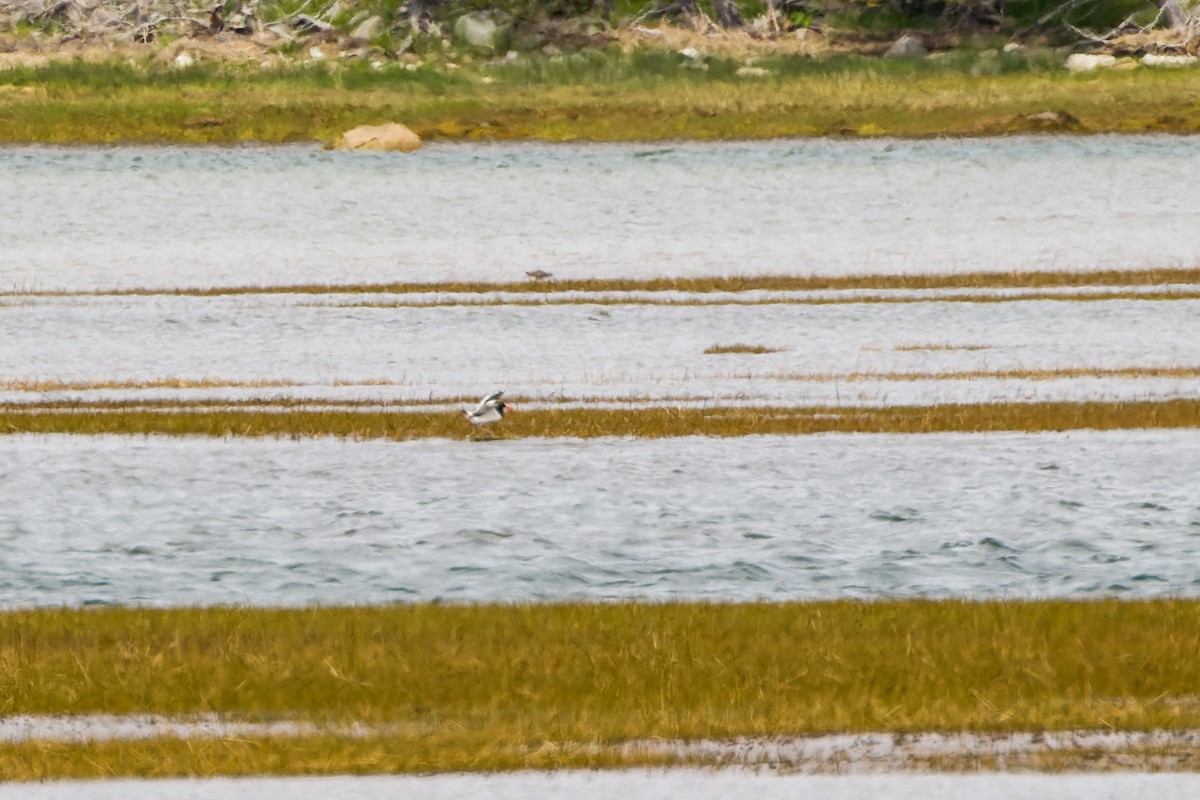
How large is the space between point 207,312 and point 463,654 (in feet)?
52.7

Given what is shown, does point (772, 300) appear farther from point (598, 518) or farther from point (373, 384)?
point (598, 518)

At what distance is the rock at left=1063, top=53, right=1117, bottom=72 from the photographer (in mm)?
53062

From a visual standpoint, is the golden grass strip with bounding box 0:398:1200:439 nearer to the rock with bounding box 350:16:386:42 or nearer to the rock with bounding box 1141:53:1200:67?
the rock with bounding box 1141:53:1200:67

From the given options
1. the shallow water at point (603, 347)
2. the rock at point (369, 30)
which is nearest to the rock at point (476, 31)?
the rock at point (369, 30)

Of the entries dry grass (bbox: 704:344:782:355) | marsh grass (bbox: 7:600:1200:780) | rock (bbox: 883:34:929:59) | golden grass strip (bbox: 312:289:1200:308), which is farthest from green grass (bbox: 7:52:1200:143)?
marsh grass (bbox: 7:600:1200:780)

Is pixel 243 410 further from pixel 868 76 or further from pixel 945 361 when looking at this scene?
pixel 868 76

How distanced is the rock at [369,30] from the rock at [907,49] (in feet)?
46.4

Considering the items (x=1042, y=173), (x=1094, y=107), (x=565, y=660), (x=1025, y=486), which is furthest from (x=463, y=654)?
(x=1094, y=107)

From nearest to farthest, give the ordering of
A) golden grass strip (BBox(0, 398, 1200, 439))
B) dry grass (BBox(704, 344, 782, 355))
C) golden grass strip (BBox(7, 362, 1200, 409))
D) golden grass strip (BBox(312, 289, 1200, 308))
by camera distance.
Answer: golden grass strip (BBox(0, 398, 1200, 439)) < golden grass strip (BBox(7, 362, 1200, 409)) < dry grass (BBox(704, 344, 782, 355)) < golden grass strip (BBox(312, 289, 1200, 308))

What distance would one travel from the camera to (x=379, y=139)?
44.5m

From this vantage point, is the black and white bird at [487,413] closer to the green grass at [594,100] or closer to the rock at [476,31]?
the green grass at [594,100]

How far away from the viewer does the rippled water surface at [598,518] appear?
36.5ft

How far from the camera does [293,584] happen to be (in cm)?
1119

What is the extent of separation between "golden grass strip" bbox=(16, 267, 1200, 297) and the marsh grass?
16693mm
